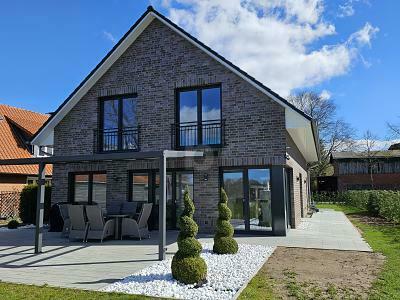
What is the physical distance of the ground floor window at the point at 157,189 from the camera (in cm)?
1270

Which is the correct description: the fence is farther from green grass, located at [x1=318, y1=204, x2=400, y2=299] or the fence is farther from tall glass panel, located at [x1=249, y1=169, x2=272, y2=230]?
green grass, located at [x1=318, y1=204, x2=400, y2=299]

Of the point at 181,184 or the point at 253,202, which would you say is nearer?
the point at 253,202

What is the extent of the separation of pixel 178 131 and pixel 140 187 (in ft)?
8.39

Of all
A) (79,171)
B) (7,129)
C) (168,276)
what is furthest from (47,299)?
(7,129)

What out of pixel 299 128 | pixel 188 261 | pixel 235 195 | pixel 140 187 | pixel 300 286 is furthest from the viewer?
pixel 140 187

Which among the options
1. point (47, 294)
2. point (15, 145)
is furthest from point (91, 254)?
point (15, 145)

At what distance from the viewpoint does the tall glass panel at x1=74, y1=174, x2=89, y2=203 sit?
14195mm

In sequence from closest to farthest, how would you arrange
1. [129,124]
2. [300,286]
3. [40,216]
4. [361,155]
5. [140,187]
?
1. [300,286]
2. [40,216]
3. [140,187]
4. [129,124]
5. [361,155]

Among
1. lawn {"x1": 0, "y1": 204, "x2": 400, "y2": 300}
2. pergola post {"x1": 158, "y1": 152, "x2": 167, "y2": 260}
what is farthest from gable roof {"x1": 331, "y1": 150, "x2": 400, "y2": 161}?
lawn {"x1": 0, "y1": 204, "x2": 400, "y2": 300}

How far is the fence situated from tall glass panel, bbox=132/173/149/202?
8.73 metres

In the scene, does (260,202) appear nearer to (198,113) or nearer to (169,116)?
(198,113)

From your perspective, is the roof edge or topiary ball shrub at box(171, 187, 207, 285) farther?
the roof edge

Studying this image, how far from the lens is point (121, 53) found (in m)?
13.9

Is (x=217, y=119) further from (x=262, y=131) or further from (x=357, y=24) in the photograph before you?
(x=357, y=24)
